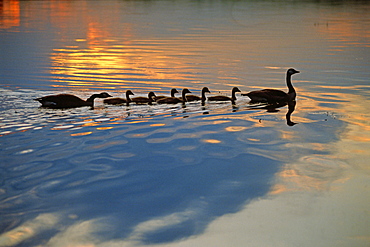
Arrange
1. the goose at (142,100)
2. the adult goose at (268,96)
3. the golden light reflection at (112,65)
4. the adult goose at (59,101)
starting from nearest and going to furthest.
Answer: the adult goose at (59,101) → the goose at (142,100) → the adult goose at (268,96) → the golden light reflection at (112,65)

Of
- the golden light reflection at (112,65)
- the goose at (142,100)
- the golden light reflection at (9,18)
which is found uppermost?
the golden light reflection at (9,18)

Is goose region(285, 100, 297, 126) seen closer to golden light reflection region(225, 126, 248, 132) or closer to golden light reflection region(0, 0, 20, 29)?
golden light reflection region(225, 126, 248, 132)

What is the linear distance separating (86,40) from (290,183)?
3555 cm

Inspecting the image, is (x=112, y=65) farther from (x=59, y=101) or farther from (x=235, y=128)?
(x=235, y=128)

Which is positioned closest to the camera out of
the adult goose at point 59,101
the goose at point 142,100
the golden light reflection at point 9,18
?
the adult goose at point 59,101

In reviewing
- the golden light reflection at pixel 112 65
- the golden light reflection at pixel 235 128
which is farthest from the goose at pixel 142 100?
the golden light reflection at pixel 235 128

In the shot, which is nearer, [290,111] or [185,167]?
[185,167]

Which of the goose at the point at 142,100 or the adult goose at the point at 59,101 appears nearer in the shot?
the adult goose at the point at 59,101

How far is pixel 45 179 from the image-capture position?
9.19 metres

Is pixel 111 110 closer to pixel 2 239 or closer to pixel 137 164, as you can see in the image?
pixel 137 164

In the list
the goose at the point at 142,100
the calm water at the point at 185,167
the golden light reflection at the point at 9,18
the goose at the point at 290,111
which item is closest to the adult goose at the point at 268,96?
the goose at the point at 290,111

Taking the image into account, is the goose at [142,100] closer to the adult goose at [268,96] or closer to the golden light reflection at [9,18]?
the adult goose at [268,96]

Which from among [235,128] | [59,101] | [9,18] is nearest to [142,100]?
[59,101]

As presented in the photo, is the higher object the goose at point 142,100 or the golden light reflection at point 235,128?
the goose at point 142,100
